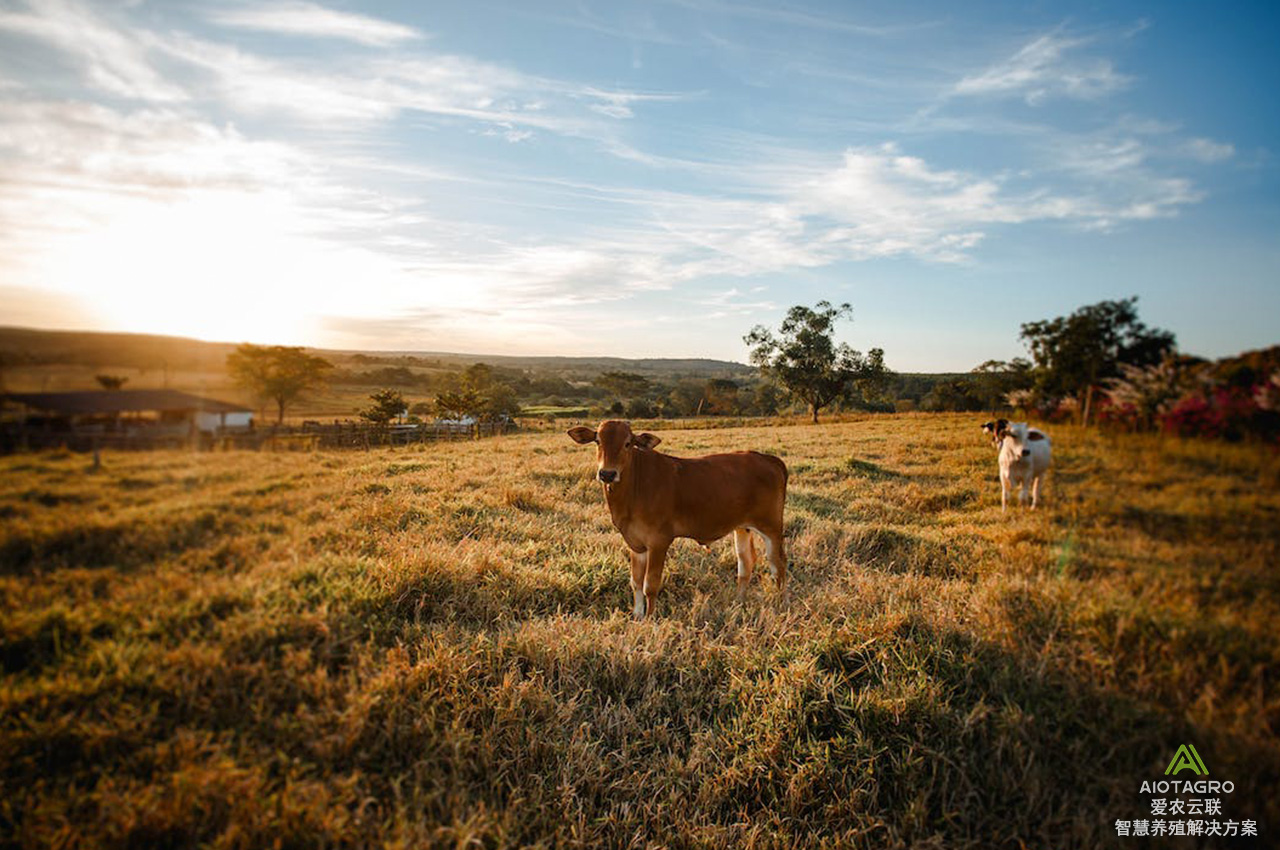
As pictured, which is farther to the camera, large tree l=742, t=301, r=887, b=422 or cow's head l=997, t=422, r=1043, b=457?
large tree l=742, t=301, r=887, b=422

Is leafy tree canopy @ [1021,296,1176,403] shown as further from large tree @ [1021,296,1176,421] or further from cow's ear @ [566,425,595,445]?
cow's ear @ [566,425,595,445]

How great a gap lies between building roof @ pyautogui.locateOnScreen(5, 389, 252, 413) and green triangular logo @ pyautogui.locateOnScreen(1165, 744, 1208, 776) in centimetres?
367

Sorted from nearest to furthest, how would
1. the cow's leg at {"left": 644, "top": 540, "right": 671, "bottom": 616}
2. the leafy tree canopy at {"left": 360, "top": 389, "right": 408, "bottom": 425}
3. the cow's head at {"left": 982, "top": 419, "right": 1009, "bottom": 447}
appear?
the cow's head at {"left": 982, "top": 419, "right": 1009, "bottom": 447}
the leafy tree canopy at {"left": 360, "top": 389, "right": 408, "bottom": 425}
the cow's leg at {"left": 644, "top": 540, "right": 671, "bottom": 616}

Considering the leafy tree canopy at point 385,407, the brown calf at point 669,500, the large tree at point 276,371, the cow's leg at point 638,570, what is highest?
the large tree at point 276,371

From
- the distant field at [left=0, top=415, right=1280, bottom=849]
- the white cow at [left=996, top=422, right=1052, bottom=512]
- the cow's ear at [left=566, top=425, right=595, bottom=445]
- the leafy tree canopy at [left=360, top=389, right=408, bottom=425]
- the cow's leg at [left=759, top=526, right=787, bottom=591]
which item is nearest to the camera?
the distant field at [left=0, top=415, right=1280, bottom=849]

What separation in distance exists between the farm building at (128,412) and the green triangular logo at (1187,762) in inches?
143

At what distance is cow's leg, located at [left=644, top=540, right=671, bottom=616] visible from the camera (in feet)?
Answer: 18.7

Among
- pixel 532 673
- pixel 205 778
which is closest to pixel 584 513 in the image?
pixel 532 673

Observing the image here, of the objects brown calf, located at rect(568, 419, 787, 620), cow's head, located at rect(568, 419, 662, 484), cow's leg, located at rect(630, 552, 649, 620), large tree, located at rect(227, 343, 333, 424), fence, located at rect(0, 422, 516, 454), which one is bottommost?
cow's leg, located at rect(630, 552, 649, 620)

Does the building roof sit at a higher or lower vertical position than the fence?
higher

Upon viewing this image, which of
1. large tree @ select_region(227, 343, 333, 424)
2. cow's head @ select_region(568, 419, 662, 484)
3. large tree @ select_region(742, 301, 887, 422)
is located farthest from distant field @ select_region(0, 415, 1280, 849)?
large tree @ select_region(742, 301, 887, 422)

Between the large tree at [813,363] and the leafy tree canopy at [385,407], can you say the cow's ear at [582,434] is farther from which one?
the large tree at [813,363]

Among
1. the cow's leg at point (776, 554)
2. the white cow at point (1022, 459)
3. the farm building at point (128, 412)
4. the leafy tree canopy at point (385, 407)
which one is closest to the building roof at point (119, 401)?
the farm building at point (128, 412)

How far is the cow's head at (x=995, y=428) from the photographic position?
2.89m
